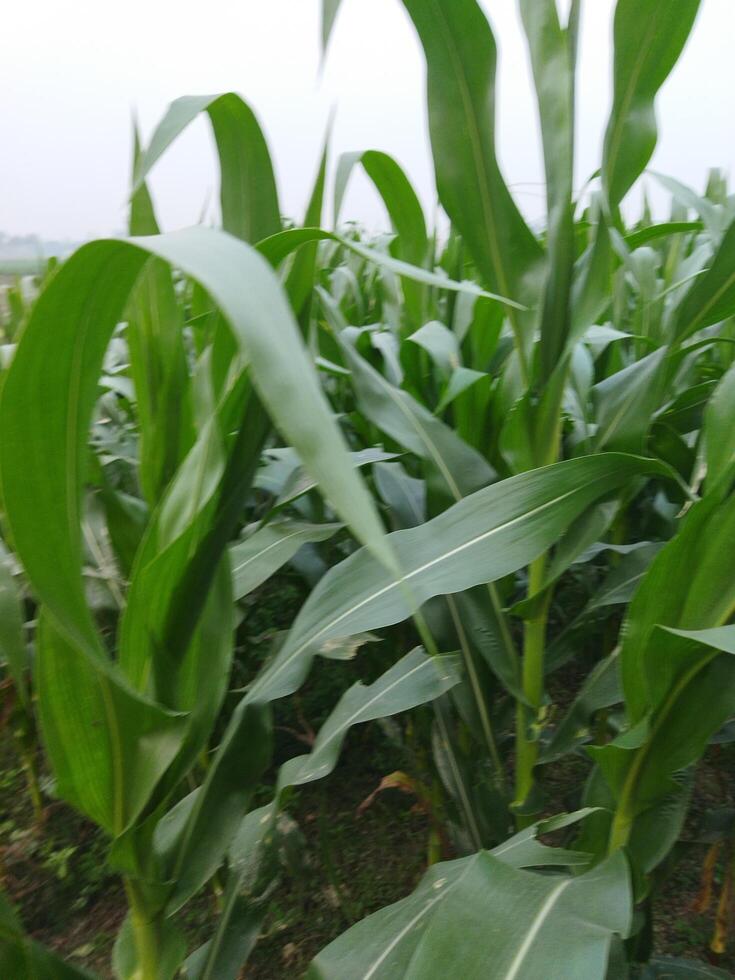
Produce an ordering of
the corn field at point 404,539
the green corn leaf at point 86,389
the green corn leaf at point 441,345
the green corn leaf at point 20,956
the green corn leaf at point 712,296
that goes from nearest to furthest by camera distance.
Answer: the green corn leaf at point 86,389 → the corn field at point 404,539 → the green corn leaf at point 20,956 → the green corn leaf at point 712,296 → the green corn leaf at point 441,345

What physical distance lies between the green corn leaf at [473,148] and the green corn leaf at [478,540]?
11 cm

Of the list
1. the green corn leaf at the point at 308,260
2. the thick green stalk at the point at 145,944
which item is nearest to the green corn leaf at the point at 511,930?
the thick green stalk at the point at 145,944

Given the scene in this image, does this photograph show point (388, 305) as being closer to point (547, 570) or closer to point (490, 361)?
point (490, 361)

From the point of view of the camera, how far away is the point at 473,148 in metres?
0.48

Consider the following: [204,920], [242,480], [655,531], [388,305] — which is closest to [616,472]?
[242,480]

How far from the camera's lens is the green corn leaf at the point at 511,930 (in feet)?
1.03

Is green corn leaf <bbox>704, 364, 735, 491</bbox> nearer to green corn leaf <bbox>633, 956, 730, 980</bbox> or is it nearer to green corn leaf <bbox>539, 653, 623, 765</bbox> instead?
green corn leaf <bbox>539, 653, 623, 765</bbox>

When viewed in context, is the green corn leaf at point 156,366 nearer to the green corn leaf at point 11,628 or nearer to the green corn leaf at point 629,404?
the green corn leaf at point 11,628

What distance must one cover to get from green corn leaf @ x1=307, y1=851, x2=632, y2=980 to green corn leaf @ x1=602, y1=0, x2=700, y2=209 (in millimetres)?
429

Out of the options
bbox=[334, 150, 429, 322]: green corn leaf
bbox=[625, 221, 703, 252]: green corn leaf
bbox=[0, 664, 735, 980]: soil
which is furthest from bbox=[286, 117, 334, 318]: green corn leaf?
bbox=[0, 664, 735, 980]: soil

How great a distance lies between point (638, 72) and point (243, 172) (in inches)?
10.2

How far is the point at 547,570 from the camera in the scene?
1.84ft

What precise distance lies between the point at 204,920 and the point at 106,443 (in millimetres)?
546

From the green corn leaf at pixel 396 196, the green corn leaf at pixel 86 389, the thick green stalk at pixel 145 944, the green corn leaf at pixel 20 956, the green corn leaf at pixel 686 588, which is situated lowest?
the thick green stalk at pixel 145 944
